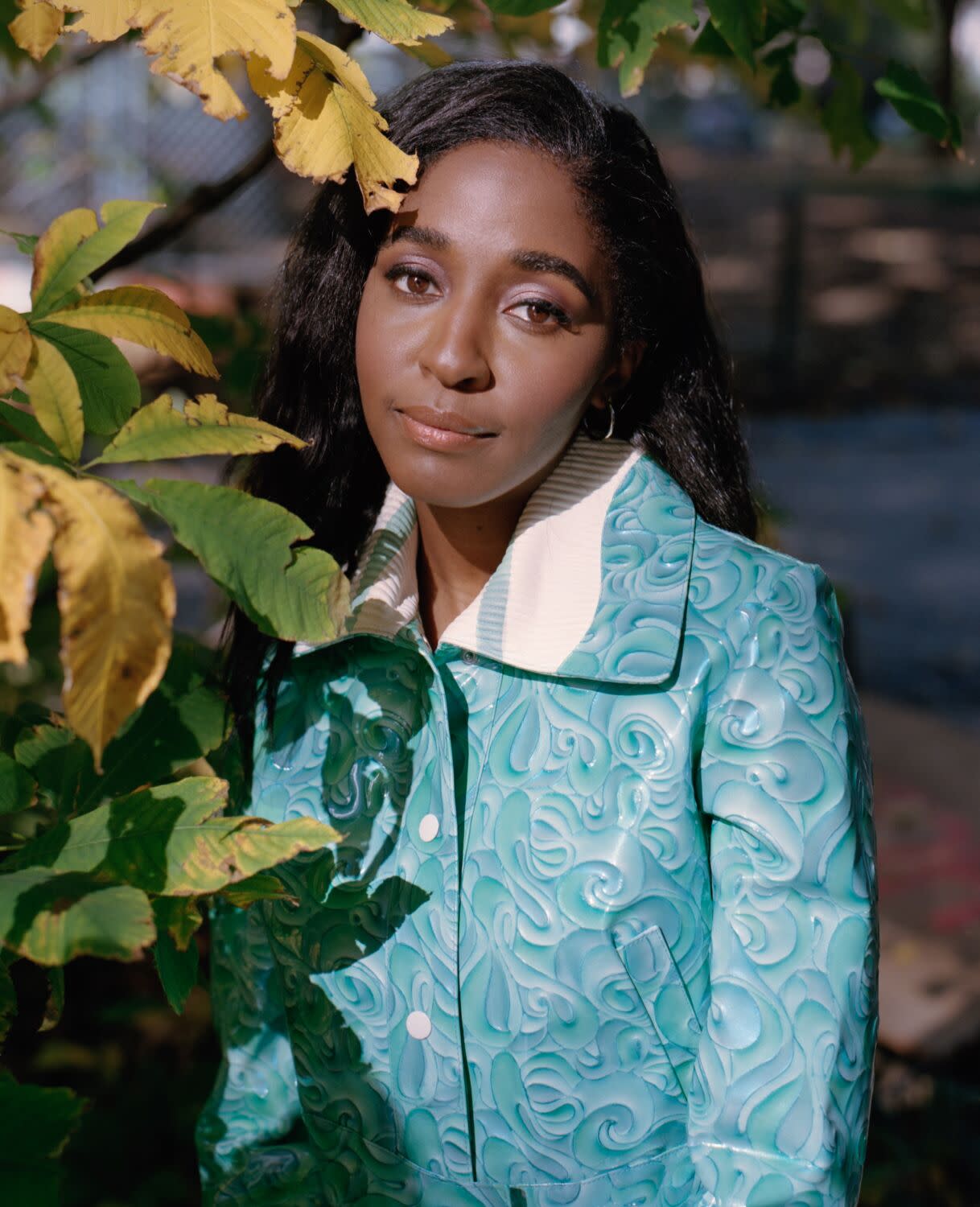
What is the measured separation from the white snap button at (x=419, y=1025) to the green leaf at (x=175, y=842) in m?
0.39

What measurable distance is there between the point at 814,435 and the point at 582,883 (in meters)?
9.69

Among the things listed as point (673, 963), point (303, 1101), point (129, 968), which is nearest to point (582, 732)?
point (673, 963)

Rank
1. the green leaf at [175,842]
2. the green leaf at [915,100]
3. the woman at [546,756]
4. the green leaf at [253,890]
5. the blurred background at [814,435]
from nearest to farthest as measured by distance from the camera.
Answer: the green leaf at [175,842] → the green leaf at [253,890] → the woman at [546,756] → the green leaf at [915,100] → the blurred background at [814,435]

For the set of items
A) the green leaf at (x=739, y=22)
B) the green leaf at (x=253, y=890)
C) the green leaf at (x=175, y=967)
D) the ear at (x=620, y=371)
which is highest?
the green leaf at (x=739, y=22)

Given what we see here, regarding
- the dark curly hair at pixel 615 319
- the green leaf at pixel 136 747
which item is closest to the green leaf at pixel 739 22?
the dark curly hair at pixel 615 319

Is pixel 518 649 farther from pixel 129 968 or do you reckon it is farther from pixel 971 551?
pixel 971 551

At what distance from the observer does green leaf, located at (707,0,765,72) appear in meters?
1.45

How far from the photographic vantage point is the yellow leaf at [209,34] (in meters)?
1.06

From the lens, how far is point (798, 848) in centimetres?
121

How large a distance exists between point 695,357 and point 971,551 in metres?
6.41

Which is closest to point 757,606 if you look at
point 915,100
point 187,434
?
point 187,434

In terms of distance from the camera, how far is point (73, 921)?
933 millimetres

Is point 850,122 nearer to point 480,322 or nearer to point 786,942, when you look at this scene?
point 480,322

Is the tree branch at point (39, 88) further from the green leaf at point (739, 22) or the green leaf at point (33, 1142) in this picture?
the green leaf at point (33, 1142)
